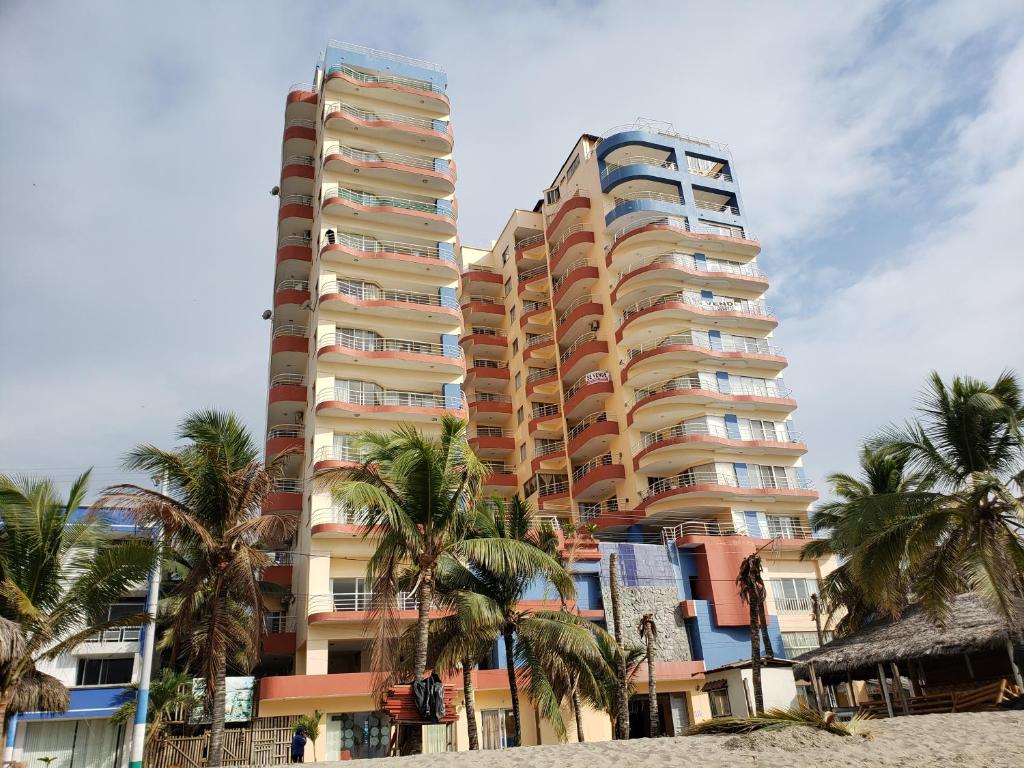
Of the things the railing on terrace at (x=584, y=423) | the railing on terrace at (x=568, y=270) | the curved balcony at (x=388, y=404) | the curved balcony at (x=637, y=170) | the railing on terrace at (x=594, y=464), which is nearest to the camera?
the curved balcony at (x=388, y=404)

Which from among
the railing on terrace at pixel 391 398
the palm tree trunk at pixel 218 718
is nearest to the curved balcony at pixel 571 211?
the railing on terrace at pixel 391 398

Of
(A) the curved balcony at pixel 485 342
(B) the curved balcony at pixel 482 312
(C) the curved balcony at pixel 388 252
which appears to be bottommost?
(C) the curved balcony at pixel 388 252

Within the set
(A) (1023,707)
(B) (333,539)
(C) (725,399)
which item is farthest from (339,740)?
(C) (725,399)

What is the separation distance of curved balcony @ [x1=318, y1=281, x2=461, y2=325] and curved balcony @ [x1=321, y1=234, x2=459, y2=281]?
1473 millimetres

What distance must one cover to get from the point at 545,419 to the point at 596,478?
782 centimetres

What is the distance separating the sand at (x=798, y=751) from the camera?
47.9 feet

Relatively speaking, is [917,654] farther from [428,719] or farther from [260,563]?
[260,563]

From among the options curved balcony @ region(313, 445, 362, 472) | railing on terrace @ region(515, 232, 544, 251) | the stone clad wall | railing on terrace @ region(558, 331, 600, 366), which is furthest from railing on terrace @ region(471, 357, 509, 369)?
the stone clad wall

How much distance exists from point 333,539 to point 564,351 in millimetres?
27305

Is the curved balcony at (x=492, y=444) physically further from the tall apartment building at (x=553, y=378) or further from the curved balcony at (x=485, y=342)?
the curved balcony at (x=485, y=342)

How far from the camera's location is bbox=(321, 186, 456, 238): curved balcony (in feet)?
162

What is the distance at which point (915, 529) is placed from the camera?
74.0 feet

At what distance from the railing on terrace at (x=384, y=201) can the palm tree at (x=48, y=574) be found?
31.4 m

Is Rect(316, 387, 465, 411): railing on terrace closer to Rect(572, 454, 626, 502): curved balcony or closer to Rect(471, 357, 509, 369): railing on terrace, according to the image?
Rect(572, 454, 626, 502): curved balcony
